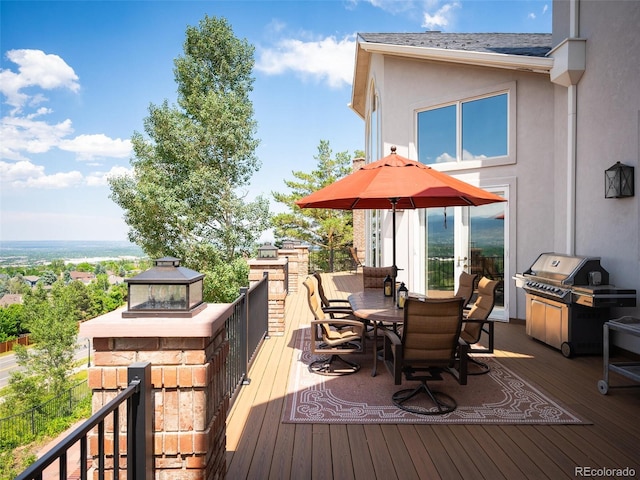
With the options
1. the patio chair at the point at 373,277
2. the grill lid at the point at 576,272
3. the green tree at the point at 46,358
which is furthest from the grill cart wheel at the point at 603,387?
the green tree at the point at 46,358

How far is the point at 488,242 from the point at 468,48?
3723 mm

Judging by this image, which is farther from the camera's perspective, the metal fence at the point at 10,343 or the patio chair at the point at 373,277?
the metal fence at the point at 10,343

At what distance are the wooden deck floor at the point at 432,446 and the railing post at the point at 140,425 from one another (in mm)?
1149

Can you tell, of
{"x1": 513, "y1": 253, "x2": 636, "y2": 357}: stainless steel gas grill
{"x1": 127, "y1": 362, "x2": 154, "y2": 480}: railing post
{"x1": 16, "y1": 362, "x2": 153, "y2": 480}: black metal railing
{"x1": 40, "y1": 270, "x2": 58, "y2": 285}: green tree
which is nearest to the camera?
{"x1": 16, "y1": 362, "x2": 153, "y2": 480}: black metal railing

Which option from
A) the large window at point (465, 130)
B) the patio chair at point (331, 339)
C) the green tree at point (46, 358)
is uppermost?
the large window at point (465, 130)

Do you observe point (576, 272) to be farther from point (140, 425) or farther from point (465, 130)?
point (140, 425)

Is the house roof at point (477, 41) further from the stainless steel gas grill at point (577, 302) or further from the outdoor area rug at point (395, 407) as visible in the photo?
the outdoor area rug at point (395, 407)

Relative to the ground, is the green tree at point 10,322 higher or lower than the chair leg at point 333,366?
lower

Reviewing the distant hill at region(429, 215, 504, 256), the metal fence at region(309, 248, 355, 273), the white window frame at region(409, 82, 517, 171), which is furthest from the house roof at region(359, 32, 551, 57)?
the metal fence at region(309, 248, 355, 273)

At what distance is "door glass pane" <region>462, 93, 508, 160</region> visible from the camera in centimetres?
733

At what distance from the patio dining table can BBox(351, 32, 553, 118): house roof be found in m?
4.56

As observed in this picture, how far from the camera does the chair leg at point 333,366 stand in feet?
14.8

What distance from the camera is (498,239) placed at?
24.1 ft

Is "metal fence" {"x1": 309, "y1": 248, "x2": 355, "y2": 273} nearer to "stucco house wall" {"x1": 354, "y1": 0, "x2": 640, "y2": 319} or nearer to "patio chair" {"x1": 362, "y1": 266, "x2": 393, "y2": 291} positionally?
"stucco house wall" {"x1": 354, "y1": 0, "x2": 640, "y2": 319}
